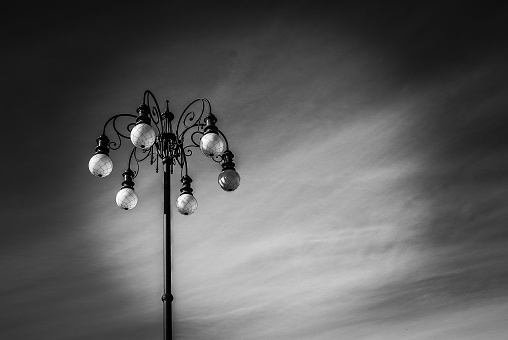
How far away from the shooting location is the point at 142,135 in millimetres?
8117

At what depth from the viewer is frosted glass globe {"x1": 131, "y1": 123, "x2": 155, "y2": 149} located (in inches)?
319

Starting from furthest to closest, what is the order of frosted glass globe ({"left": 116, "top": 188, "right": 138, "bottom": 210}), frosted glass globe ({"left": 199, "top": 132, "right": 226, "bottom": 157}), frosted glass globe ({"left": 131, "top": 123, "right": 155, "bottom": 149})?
frosted glass globe ({"left": 116, "top": 188, "right": 138, "bottom": 210}) → frosted glass globe ({"left": 199, "top": 132, "right": 226, "bottom": 157}) → frosted glass globe ({"left": 131, "top": 123, "right": 155, "bottom": 149})

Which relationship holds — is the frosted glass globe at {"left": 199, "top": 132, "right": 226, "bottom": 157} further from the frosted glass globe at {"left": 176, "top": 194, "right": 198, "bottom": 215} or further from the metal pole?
the frosted glass globe at {"left": 176, "top": 194, "right": 198, "bottom": 215}

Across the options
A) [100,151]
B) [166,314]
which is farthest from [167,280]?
[100,151]

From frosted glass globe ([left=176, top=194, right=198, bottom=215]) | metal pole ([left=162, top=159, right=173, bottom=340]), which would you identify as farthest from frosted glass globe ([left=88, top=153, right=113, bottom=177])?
metal pole ([left=162, top=159, right=173, bottom=340])

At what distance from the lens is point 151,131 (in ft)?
26.9

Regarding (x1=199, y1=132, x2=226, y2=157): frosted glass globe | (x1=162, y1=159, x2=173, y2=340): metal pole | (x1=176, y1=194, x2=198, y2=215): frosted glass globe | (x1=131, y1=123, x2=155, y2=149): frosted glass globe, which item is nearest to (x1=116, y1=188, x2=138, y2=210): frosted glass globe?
(x1=176, y1=194, x2=198, y2=215): frosted glass globe

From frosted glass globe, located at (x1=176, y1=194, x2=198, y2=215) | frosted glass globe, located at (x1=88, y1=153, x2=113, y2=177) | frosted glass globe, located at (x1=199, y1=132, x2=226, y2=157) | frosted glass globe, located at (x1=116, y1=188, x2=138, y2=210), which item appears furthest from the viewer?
frosted glass globe, located at (x1=176, y1=194, x2=198, y2=215)

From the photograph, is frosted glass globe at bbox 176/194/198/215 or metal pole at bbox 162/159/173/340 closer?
metal pole at bbox 162/159/173/340

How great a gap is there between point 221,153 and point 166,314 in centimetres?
347

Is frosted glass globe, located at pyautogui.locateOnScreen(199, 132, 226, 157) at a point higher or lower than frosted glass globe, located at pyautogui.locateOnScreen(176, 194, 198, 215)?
higher

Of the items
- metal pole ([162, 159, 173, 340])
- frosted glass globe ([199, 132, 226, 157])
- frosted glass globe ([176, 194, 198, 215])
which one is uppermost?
frosted glass globe ([199, 132, 226, 157])

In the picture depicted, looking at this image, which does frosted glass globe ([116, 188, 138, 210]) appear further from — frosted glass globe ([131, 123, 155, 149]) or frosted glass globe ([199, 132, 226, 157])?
frosted glass globe ([199, 132, 226, 157])

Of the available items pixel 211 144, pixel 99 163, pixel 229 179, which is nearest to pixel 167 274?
pixel 229 179
